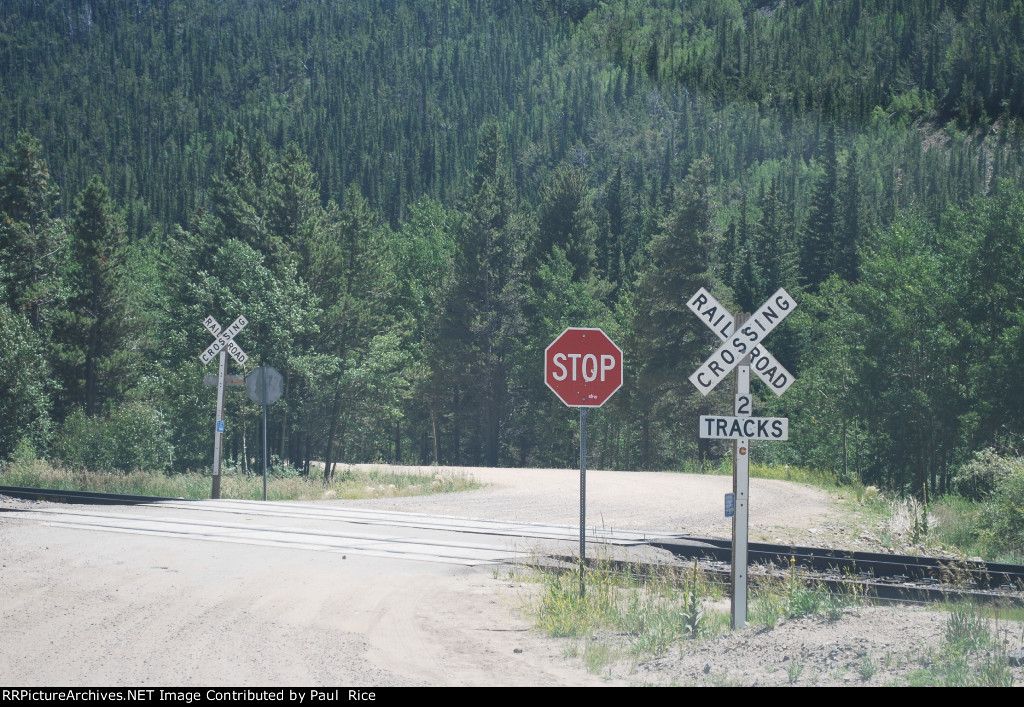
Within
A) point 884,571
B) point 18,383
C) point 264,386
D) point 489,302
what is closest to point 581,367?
point 884,571

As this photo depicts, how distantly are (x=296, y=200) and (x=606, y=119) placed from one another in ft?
422

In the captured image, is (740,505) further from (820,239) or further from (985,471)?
(820,239)

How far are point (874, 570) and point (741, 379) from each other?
231 inches

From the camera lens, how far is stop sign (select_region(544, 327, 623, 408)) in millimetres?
11109

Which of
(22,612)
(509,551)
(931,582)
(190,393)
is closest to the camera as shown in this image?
(22,612)

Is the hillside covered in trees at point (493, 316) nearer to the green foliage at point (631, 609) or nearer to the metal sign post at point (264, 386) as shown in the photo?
the metal sign post at point (264, 386)

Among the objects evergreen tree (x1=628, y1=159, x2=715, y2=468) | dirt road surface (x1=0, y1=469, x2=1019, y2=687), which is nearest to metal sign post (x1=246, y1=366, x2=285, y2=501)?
dirt road surface (x1=0, y1=469, x2=1019, y2=687)

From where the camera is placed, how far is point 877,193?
364 ft

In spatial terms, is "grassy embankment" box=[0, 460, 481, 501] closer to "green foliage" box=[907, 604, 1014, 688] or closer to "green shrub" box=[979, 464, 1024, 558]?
"green shrub" box=[979, 464, 1024, 558]

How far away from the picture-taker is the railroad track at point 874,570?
39.3 ft

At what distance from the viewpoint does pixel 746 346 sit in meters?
9.50

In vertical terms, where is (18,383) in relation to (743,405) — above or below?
above
